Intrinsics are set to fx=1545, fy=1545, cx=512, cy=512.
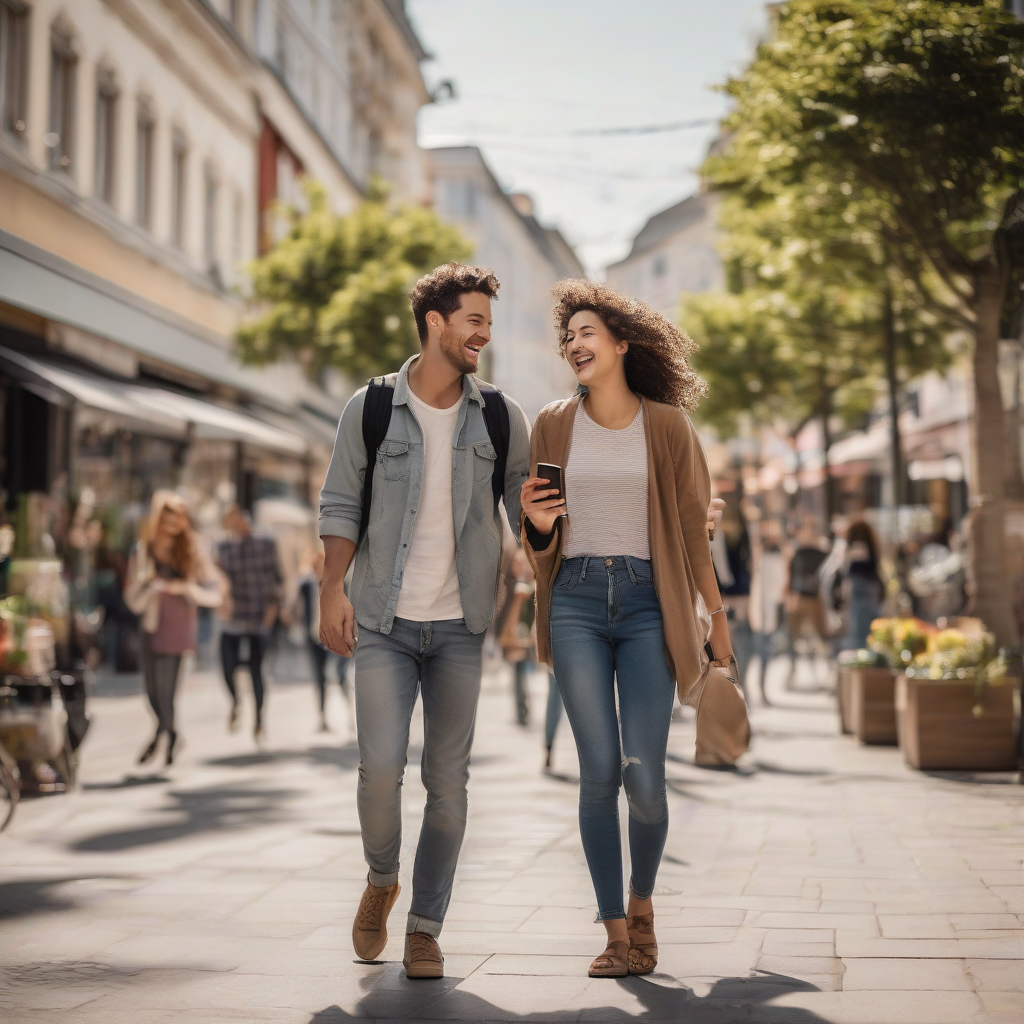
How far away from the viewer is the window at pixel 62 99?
18.1 meters

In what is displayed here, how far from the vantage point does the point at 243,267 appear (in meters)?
26.5

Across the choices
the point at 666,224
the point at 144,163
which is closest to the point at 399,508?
the point at 144,163

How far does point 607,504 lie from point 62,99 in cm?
1576

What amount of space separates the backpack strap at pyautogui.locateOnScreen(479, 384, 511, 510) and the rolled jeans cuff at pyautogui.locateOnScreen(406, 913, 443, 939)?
4.26 ft

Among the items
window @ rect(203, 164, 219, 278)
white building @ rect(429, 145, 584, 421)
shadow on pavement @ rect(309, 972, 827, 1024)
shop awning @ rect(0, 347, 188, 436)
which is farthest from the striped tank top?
white building @ rect(429, 145, 584, 421)

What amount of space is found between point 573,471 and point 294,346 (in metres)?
21.6

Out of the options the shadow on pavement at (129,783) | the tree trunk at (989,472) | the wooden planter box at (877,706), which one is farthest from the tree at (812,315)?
the shadow on pavement at (129,783)

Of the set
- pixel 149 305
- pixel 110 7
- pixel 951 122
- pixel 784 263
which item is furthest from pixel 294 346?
pixel 951 122

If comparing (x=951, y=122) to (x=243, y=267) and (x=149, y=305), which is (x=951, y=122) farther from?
(x=243, y=267)

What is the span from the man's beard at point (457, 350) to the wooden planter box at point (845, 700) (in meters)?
7.29

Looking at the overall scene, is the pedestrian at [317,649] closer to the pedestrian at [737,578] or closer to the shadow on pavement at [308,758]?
the shadow on pavement at [308,758]

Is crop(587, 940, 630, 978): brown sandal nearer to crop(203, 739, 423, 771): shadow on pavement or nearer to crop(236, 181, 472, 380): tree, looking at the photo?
crop(203, 739, 423, 771): shadow on pavement

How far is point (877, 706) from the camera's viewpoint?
35.7 ft

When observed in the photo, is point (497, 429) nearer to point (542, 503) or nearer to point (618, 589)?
point (542, 503)
